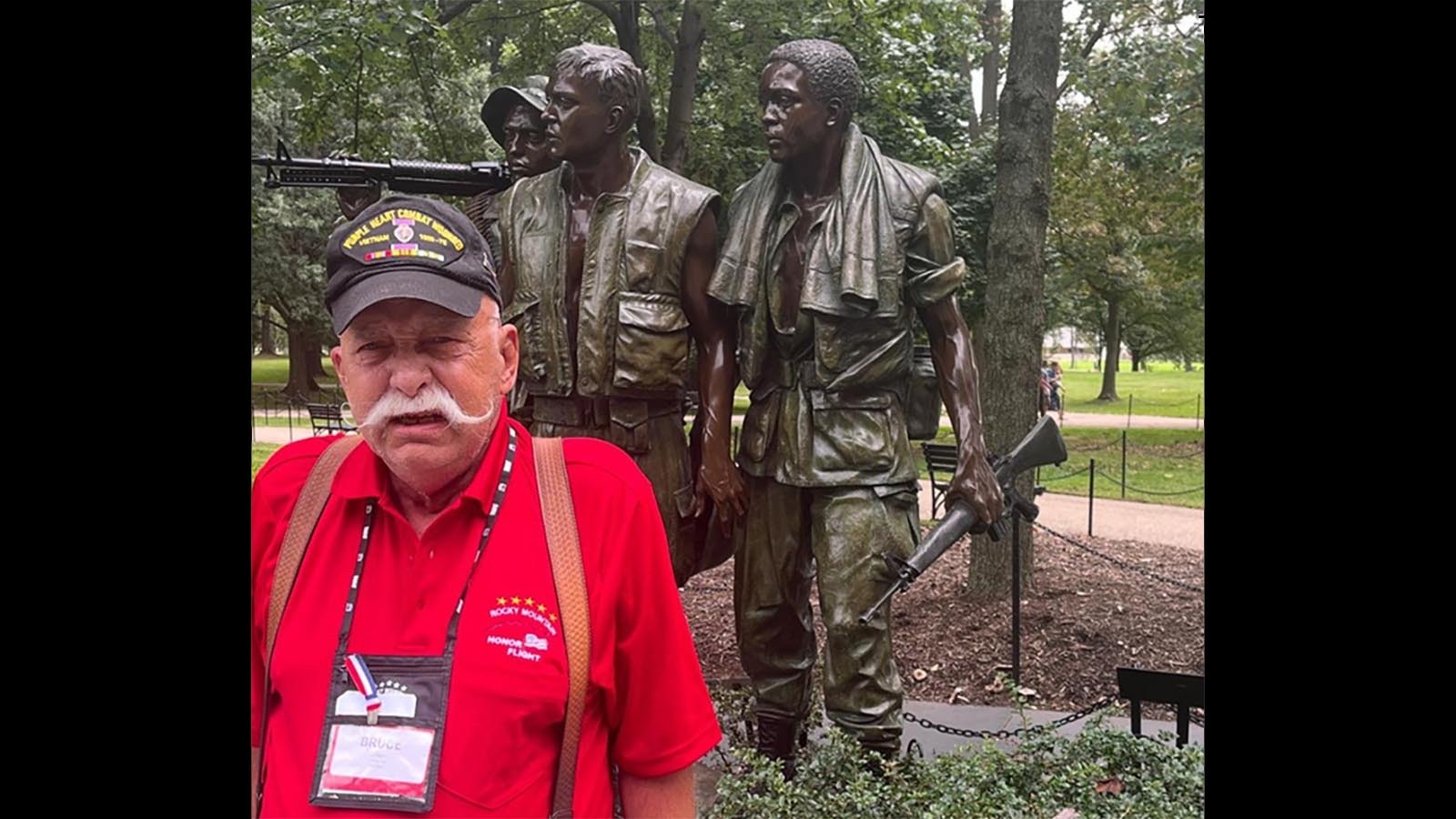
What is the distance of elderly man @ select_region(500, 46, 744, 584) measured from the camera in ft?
13.4

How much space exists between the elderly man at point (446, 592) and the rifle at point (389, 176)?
2.24 meters

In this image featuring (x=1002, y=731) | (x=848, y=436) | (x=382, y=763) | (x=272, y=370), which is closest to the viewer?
(x=382, y=763)

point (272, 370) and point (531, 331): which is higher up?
point (531, 331)

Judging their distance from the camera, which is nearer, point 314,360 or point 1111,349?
point 314,360

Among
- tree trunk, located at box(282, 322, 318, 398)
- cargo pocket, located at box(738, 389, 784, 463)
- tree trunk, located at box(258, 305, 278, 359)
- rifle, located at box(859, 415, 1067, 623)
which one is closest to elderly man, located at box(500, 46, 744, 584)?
cargo pocket, located at box(738, 389, 784, 463)

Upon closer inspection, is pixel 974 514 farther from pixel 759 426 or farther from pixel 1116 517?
pixel 1116 517

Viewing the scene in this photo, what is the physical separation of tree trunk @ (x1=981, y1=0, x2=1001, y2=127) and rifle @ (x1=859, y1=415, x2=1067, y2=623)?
502cm

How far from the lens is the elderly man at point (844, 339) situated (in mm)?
4078

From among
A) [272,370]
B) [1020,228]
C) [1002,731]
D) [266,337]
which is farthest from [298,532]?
[266,337]

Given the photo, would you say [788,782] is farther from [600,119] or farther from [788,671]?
[600,119]

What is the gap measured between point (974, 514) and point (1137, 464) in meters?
10.1

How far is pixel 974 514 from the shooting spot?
421cm

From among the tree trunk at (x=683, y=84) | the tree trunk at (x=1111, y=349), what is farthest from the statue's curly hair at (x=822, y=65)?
the tree trunk at (x=1111, y=349)

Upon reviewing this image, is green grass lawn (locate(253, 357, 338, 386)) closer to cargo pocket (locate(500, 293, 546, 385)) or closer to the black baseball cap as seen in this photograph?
cargo pocket (locate(500, 293, 546, 385))
